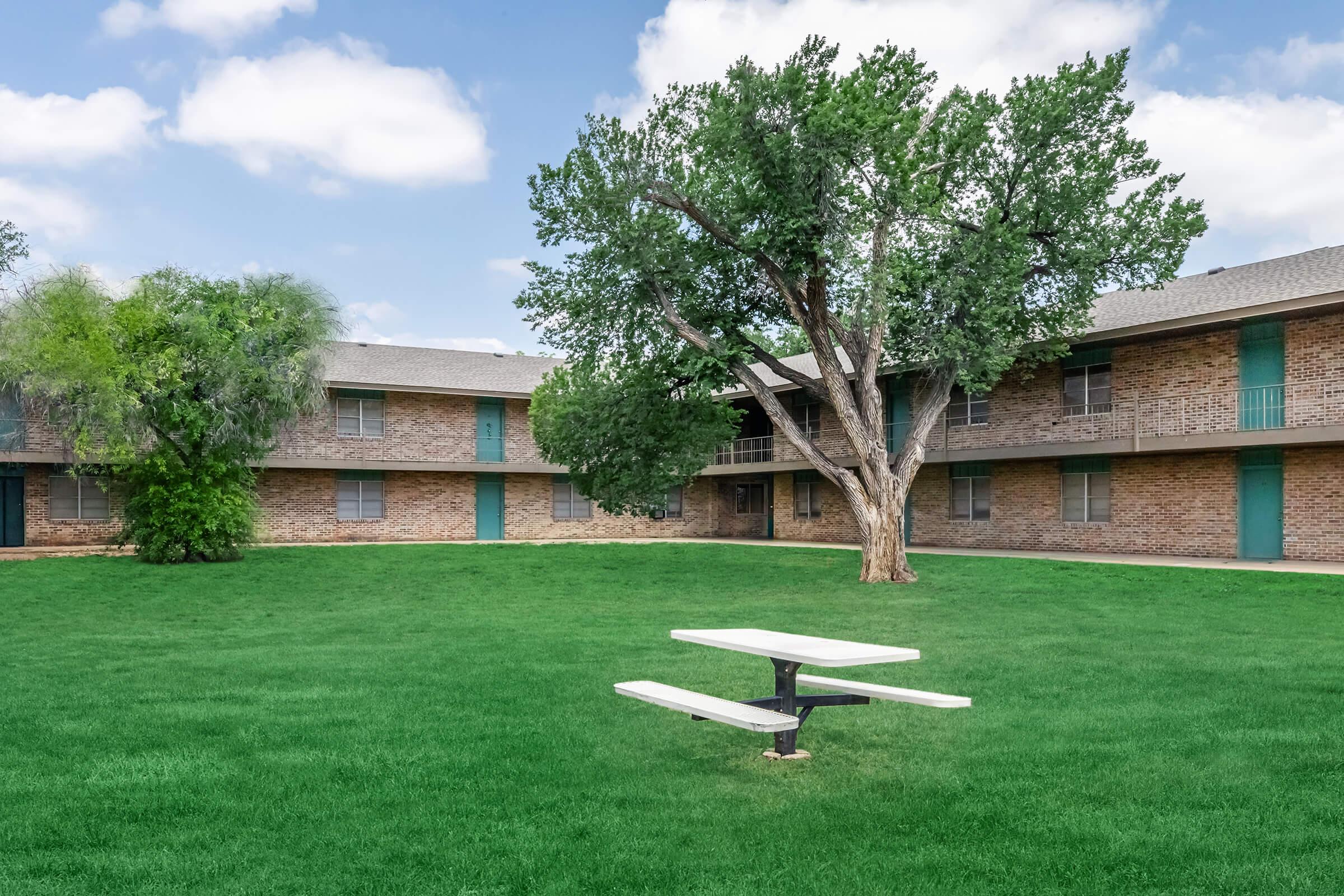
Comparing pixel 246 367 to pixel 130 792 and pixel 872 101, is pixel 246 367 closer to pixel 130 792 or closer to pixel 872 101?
pixel 872 101

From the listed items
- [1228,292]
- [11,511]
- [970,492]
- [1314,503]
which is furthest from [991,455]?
[11,511]

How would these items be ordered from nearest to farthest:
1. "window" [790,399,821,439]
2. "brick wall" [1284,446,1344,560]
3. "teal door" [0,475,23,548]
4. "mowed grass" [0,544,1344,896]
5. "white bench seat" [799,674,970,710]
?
"mowed grass" [0,544,1344,896]
"white bench seat" [799,674,970,710]
"brick wall" [1284,446,1344,560]
"teal door" [0,475,23,548]
"window" [790,399,821,439]

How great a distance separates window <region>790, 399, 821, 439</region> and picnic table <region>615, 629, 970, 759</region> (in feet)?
90.3

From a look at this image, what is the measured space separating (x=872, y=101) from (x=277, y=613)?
12.5 meters

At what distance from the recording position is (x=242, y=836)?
15.7ft

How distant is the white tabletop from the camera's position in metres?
5.91

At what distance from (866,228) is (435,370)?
21786mm

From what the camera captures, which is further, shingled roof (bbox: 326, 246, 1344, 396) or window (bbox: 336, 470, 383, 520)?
window (bbox: 336, 470, 383, 520)

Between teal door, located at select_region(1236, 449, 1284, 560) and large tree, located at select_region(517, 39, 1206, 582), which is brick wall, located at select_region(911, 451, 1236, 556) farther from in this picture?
large tree, located at select_region(517, 39, 1206, 582)

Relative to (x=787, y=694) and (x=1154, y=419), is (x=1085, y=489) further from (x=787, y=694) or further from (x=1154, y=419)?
(x=787, y=694)

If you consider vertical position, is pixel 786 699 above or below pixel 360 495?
below

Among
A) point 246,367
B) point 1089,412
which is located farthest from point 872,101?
point 246,367

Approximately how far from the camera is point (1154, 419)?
77.8 feet

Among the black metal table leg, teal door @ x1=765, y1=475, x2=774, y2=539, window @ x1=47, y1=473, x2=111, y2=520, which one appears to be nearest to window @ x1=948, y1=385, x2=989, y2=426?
teal door @ x1=765, y1=475, x2=774, y2=539
